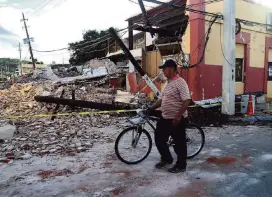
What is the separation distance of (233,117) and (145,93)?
5969mm

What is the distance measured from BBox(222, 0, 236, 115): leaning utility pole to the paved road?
15.9 feet

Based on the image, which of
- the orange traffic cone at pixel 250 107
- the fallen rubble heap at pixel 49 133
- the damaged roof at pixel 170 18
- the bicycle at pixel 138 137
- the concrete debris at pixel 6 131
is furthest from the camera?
the damaged roof at pixel 170 18

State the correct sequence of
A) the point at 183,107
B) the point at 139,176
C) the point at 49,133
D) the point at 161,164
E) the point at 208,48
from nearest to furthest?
the point at 183,107, the point at 139,176, the point at 161,164, the point at 49,133, the point at 208,48

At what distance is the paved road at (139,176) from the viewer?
4116 millimetres

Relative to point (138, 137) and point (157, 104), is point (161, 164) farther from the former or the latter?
point (157, 104)

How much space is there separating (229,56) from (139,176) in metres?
7.84

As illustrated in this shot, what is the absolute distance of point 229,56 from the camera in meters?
11.0

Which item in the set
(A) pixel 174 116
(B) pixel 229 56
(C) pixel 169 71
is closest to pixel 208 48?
(B) pixel 229 56

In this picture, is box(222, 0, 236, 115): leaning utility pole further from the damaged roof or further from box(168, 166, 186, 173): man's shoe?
box(168, 166, 186, 173): man's shoe

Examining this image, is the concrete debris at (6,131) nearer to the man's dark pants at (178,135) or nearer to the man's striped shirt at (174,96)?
the man's dark pants at (178,135)

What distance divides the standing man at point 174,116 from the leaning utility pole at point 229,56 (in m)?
6.77

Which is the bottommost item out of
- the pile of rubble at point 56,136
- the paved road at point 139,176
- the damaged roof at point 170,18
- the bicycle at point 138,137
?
the paved road at point 139,176

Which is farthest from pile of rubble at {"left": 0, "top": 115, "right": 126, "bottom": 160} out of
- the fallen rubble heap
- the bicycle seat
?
the bicycle seat

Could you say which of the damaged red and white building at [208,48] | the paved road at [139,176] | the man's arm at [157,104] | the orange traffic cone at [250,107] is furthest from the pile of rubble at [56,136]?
the orange traffic cone at [250,107]
